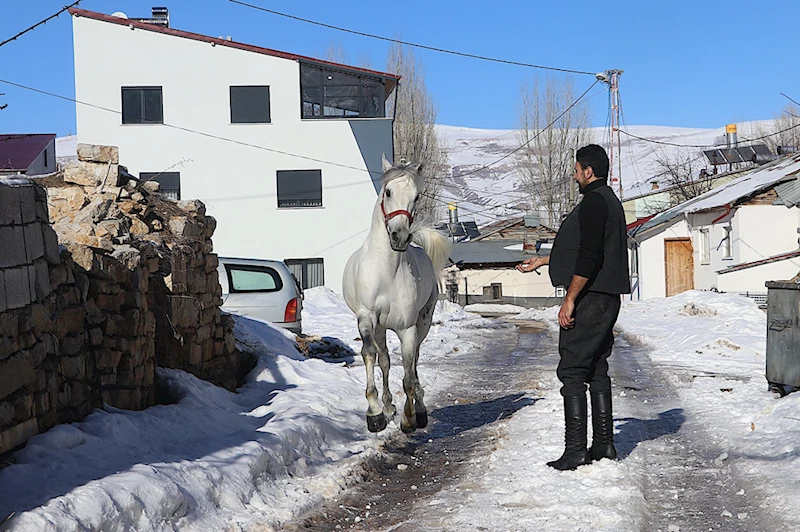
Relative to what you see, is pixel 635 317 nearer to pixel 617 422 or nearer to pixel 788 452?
pixel 617 422

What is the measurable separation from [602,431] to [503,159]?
131m

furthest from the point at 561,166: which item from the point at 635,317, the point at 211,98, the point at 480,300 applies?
the point at 635,317

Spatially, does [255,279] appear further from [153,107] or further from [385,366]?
[153,107]

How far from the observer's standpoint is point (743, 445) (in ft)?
21.9

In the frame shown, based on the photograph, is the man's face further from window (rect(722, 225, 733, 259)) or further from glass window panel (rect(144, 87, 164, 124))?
glass window panel (rect(144, 87, 164, 124))

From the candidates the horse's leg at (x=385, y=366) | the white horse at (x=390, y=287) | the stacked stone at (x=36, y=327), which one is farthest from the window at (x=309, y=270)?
the stacked stone at (x=36, y=327)

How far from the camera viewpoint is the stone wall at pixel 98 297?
4.97 m

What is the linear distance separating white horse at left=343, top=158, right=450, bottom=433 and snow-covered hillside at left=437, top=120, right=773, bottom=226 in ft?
311

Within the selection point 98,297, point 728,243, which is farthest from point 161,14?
point 98,297

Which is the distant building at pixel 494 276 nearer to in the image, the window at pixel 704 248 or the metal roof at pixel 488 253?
the metal roof at pixel 488 253

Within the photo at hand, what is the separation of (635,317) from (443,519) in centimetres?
2086

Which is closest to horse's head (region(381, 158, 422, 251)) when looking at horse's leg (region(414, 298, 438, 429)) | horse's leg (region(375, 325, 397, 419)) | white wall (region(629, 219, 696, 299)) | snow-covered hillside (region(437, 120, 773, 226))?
horse's leg (region(375, 325, 397, 419))

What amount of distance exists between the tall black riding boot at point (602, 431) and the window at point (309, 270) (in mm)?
28022

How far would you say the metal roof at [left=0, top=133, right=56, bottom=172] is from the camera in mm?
A: 36125
